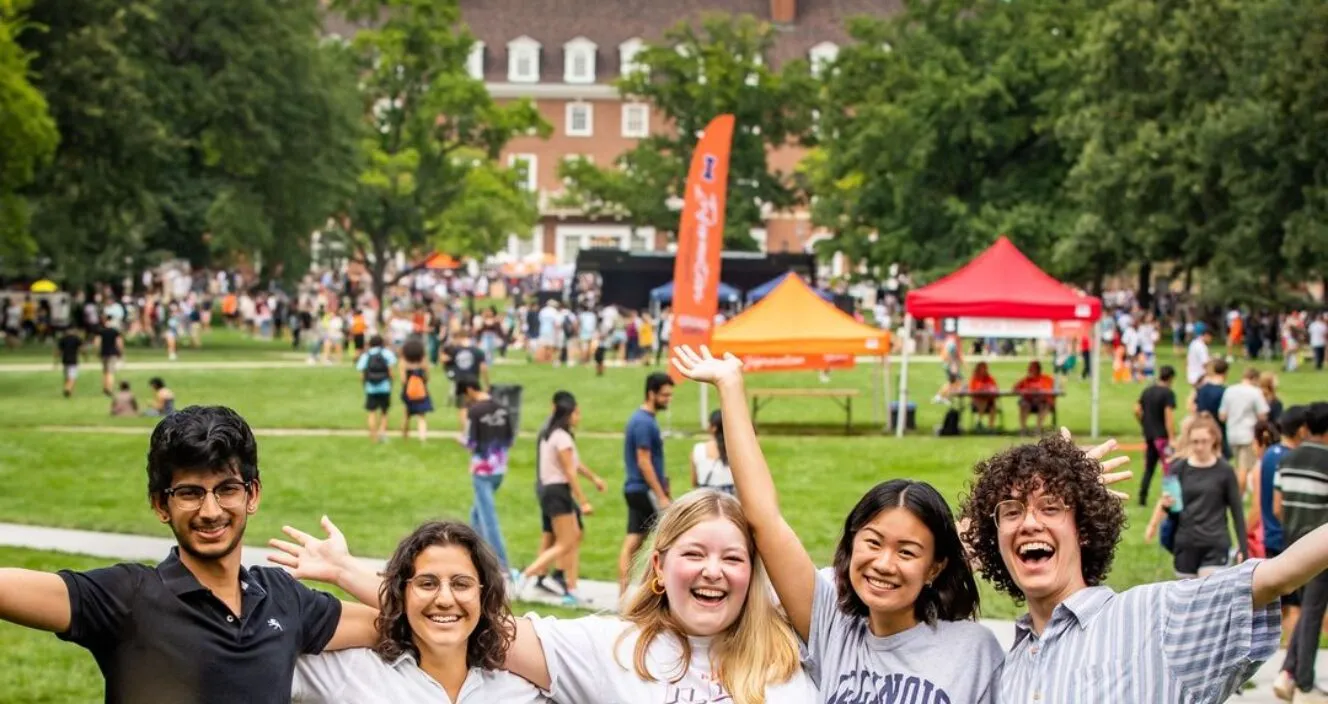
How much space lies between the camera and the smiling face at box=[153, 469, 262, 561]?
13.3 ft

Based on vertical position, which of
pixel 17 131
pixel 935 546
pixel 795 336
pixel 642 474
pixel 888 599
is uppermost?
pixel 17 131

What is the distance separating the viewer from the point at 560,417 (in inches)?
532

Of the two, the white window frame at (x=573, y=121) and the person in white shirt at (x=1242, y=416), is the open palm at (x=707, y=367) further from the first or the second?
the white window frame at (x=573, y=121)

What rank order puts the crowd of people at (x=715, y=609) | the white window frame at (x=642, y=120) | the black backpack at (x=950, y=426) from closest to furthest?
the crowd of people at (x=715, y=609) < the black backpack at (x=950, y=426) < the white window frame at (x=642, y=120)

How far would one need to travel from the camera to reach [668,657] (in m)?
4.38

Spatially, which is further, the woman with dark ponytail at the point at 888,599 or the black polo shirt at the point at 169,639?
the woman with dark ponytail at the point at 888,599

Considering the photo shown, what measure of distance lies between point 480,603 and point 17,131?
33.2 meters

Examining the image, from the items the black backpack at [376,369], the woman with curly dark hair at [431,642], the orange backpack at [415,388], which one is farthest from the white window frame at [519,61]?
the woman with curly dark hair at [431,642]

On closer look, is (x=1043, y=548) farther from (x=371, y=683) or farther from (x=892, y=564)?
(x=371, y=683)

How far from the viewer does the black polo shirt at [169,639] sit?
13.0 ft

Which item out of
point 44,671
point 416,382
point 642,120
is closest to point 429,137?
point 642,120

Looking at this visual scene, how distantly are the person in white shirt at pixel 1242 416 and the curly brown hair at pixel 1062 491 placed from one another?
12.5 metres

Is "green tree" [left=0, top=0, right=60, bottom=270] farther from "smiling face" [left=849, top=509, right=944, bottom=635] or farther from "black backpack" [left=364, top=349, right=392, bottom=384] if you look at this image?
"smiling face" [left=849, top=509, right=944, bottom=635]

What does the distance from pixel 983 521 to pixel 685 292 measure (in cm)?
1622
